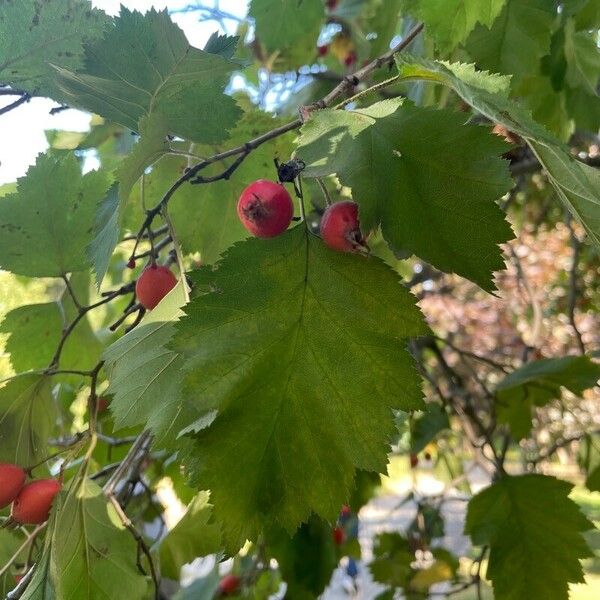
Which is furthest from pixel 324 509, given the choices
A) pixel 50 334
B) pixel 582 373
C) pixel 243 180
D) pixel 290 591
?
pixel 290 591

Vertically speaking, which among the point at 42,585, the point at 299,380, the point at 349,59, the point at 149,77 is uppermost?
the point at 349,59

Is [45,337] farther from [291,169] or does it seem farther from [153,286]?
[291,169]

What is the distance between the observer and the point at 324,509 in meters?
0.52

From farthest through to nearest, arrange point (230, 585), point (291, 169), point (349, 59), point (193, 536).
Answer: point (349, 59) < point (230, 585) < point (193, 536) < point (291, 169)

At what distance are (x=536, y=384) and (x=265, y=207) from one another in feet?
2.99

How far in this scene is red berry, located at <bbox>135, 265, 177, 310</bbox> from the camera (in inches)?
27.0

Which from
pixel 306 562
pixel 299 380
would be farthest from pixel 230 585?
pixel 299 380

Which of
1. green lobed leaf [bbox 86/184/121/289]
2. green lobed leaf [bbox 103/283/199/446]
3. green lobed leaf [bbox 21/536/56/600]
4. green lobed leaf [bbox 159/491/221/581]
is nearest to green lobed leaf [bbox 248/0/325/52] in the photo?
green lobed leaf [bbox 86/184/121/289]

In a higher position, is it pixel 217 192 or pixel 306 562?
pixel 217 192

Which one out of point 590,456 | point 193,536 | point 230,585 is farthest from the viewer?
point 230,585

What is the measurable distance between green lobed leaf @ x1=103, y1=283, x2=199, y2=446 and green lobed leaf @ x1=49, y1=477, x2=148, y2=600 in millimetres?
144

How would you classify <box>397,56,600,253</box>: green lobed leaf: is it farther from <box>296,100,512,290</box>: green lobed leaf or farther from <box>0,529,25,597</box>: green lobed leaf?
<box>0,529,25,597</box>: green lobed leaf

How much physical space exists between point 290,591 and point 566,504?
66cm

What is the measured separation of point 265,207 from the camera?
0.55 meters
